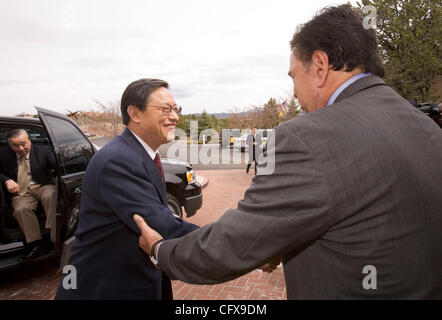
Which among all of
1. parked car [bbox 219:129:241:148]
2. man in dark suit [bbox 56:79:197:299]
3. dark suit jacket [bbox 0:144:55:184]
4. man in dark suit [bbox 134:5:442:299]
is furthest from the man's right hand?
parked car [bbox 219:129:241:148]

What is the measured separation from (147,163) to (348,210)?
3.92ft

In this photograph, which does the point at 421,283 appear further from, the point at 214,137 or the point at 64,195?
the point at 214,137

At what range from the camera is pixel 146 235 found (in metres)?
1.52

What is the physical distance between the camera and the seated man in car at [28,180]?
3.77 meters

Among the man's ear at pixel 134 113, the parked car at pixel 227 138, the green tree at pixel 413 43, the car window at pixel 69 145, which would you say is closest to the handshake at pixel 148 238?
the man's ear at pixel 134 113

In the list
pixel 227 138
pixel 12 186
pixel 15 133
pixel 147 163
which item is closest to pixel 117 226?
pixel 147 163

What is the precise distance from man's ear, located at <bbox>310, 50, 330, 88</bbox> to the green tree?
1857 centimetres

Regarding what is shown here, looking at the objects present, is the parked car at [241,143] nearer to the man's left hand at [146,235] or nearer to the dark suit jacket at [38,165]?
the dark suit jacket at [38,165]

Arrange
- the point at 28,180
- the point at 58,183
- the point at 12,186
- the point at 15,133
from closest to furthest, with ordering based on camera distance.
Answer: the point at 58,183 < the point at 12,186 < the point at 28,180 < the point at 15,133

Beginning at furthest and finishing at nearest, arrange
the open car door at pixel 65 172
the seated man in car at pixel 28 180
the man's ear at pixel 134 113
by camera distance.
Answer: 1. the seated man in car at pixel 28 180
2. the open car door at pixel 65 172
3. the man's ear at pixel 134 113

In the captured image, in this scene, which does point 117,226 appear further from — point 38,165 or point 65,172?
point 38,165

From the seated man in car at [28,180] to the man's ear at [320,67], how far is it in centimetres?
356
